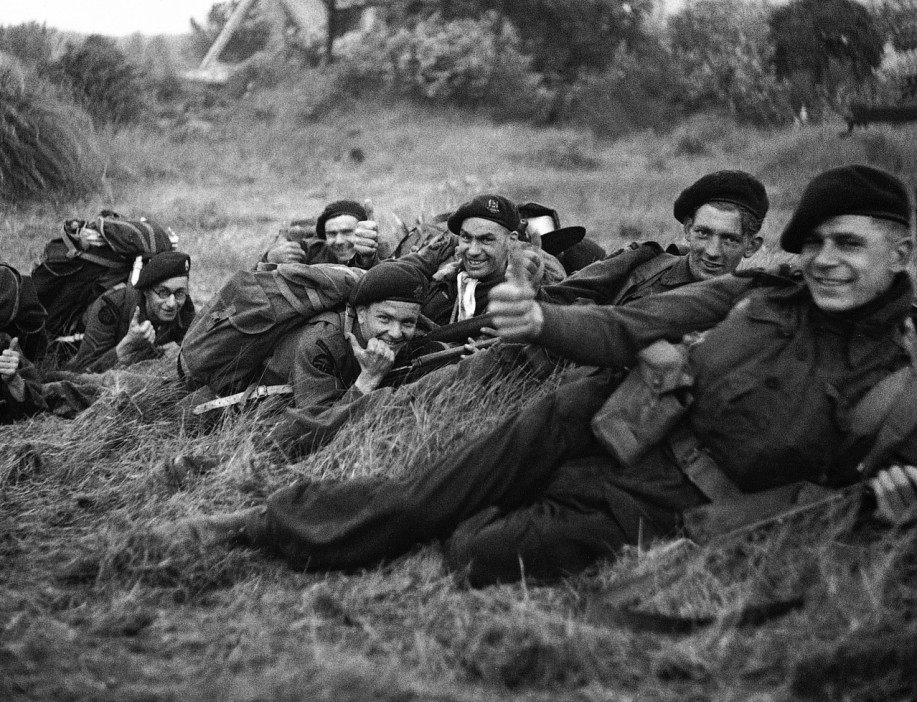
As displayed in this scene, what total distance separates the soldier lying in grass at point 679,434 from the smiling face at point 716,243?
0.93 m

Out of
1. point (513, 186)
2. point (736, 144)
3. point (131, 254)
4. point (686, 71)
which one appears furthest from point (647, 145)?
point (131, 254)

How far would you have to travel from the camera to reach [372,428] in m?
4.38

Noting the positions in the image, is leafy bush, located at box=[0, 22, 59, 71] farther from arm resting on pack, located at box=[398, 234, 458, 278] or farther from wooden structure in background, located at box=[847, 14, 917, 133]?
wooden structure in background, located at box=[847, 14, 917, 133]

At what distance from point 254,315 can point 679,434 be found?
2.50 metres

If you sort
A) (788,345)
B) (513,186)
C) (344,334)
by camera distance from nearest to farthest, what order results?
(788,345) → (344,334) → (513,186)

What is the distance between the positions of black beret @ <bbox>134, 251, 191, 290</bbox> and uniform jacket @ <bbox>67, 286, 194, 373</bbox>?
0.80ft

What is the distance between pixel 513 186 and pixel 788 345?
34.1 ft

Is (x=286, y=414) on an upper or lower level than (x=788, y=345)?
lower

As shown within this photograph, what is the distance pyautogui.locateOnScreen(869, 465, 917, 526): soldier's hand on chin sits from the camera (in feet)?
10.00

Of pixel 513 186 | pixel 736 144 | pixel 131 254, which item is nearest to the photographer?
pixel 131 254

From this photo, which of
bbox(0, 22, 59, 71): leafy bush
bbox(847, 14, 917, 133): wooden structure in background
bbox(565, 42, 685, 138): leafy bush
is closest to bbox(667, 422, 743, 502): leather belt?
bbox(847, 14, 917, 133): wooden structure in background

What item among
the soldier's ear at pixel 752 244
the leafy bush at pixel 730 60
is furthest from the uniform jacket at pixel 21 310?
the leafy bush at pixel 730 60

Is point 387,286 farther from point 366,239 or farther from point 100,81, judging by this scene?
point 100,81

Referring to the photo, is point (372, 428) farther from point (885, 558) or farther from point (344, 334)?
point (885, 558)
